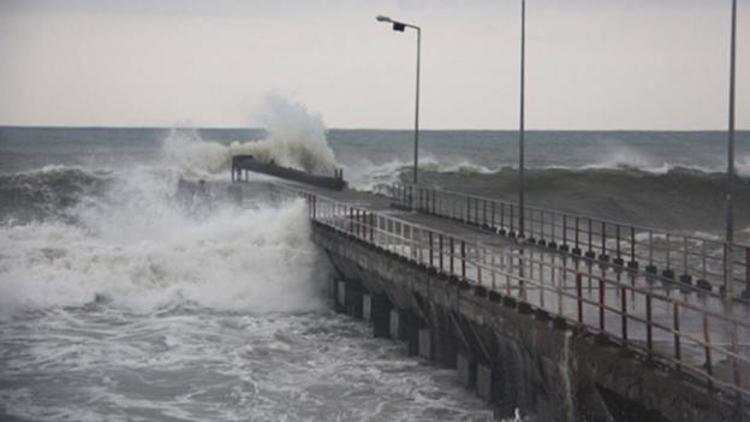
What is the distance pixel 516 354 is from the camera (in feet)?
46.0

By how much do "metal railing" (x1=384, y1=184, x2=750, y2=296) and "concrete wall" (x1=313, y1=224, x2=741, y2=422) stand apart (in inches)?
102

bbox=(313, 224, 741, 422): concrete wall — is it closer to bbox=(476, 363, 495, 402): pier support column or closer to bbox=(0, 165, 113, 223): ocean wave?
bbox=(476, 363, 495, 402): pier support column

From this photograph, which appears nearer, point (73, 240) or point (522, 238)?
point (522, 238)

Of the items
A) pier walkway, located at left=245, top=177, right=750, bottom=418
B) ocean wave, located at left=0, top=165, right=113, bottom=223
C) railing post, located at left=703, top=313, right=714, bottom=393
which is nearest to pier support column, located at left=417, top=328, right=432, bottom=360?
pier walkway, located at left=245, top=177, right=750, bottom=418

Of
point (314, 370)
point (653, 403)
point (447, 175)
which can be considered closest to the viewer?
point (653, 403)

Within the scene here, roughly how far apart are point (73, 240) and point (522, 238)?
1467 centimetres

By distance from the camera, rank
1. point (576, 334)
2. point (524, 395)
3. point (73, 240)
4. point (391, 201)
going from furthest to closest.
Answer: point (391, 201), point (73, 240), point (524, 395), point (576, 334)

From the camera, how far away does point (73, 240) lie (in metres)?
31.0

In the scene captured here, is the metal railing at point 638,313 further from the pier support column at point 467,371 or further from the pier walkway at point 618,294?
the pier support column at point 467,371

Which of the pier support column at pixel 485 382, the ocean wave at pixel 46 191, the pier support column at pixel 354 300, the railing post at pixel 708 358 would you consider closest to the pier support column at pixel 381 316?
the pier support column at pixel 354 300

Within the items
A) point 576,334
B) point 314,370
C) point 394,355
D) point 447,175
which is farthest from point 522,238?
point 447,175

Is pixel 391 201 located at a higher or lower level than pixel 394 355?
higher

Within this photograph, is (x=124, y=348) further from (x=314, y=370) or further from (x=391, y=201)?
(x=391, y=201)

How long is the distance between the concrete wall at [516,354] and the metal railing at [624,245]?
260 centimetres
